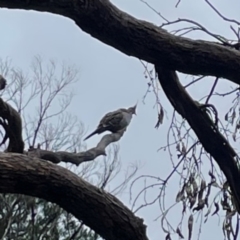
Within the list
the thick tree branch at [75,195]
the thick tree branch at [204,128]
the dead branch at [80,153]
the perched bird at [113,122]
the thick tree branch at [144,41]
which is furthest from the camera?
the perched bird at [113,122]

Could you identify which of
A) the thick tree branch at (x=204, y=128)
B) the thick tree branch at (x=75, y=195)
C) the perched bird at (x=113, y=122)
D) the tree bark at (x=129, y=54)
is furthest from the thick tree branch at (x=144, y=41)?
the perched bird at (x=113, y=122)

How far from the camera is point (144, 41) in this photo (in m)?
2.14

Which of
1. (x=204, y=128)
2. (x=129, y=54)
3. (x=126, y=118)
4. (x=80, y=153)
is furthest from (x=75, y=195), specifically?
(x=126, y=118)

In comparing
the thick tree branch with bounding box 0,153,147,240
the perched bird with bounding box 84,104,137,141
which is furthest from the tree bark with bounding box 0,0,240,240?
the perched bird with bounding box 84,104,137,141

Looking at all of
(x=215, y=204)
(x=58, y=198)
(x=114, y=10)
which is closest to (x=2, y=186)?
(x=58, y=198)

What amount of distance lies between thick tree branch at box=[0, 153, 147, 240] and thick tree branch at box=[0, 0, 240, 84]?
449 mm

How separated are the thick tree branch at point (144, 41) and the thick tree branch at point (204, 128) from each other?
0.67 ft

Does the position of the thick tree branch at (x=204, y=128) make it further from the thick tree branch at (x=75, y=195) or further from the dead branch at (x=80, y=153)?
the thick tree branch at (x=75, y=195)

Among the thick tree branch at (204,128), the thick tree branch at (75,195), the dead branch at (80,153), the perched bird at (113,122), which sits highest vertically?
the perched bird at (113,122)

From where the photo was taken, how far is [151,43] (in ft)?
7.05

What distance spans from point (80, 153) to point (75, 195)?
0.83 meters

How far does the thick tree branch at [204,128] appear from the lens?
2410 millimetres

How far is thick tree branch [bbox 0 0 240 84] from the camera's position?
199 centimetres

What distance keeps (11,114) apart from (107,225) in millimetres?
790
